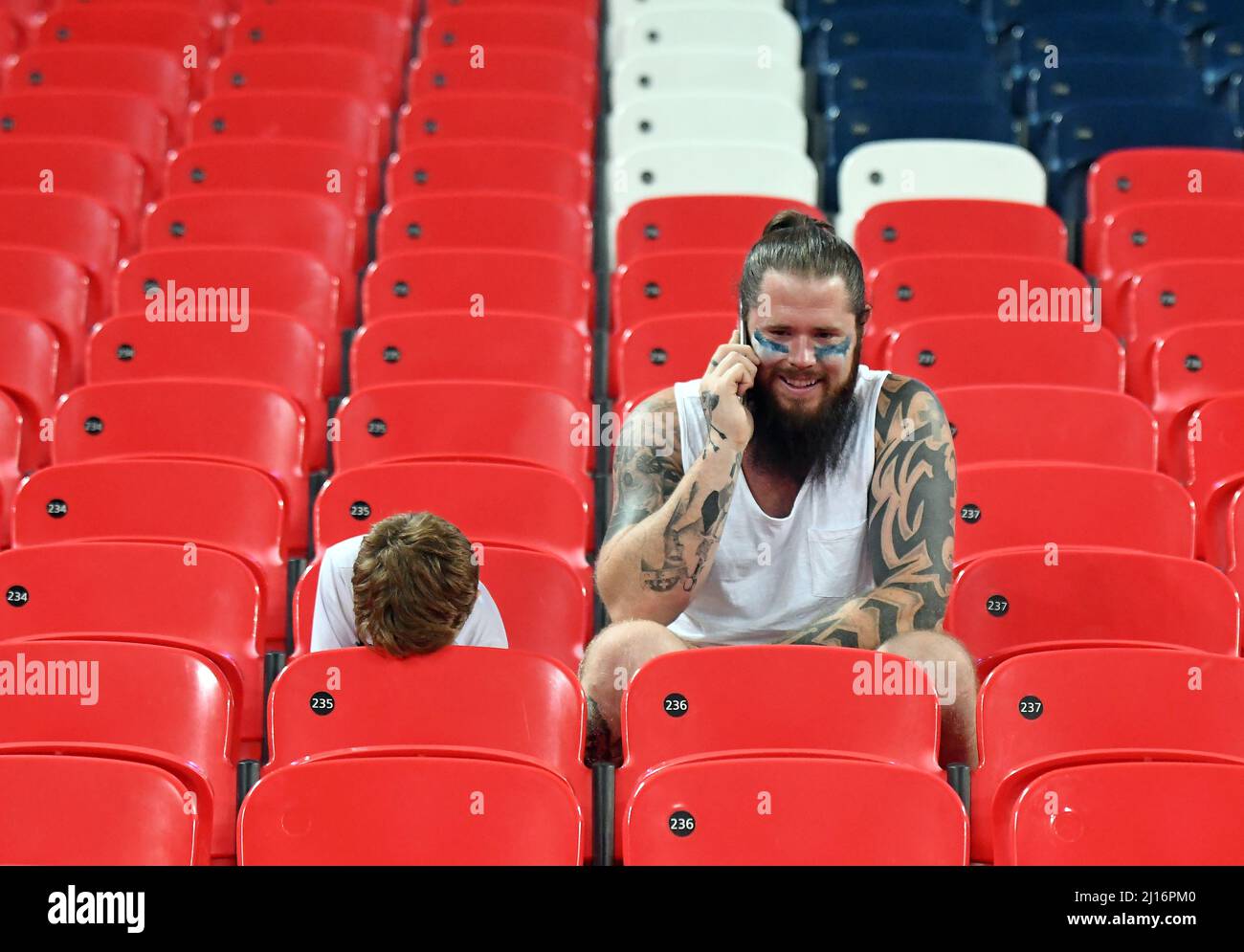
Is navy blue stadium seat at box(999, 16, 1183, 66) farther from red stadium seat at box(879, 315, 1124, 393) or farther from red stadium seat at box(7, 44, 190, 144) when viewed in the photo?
red stadium seat at box(7, 44, 190, 144)

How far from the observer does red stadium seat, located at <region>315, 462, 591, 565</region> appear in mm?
2422

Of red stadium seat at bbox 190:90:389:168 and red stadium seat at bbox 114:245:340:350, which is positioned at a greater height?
red stadium seat at bbox 190:90:389:168

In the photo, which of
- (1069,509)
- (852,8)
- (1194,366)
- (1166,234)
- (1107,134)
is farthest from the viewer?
(852,8)

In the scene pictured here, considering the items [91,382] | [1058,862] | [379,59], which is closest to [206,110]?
[379,59]

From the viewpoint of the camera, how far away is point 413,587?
1823 mm

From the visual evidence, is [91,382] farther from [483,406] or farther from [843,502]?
[843,502]

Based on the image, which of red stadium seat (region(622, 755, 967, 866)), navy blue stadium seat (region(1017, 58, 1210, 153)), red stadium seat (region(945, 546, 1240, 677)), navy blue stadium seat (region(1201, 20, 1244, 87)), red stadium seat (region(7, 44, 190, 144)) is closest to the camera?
red stadium seat (region(622, 755, 967, 866))

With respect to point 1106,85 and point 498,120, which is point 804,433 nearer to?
point 498,120

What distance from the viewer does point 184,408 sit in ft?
8.90

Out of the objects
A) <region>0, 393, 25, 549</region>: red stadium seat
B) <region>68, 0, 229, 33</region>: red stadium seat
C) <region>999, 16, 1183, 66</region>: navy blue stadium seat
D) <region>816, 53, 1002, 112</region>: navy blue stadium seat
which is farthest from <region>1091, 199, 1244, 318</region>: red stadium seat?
<region>68, 0, 229, 33</region>: red stadium seat

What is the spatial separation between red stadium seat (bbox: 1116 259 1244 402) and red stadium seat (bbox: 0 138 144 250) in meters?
2.07

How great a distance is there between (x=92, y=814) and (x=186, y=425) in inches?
42.6

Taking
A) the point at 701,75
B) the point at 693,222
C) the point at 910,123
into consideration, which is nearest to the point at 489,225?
the point at 693,222
